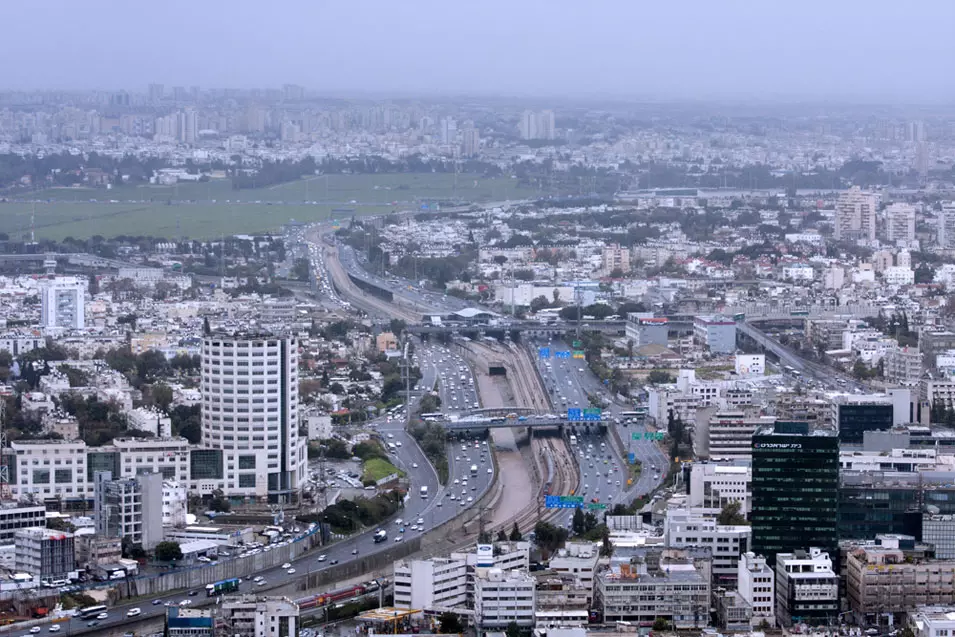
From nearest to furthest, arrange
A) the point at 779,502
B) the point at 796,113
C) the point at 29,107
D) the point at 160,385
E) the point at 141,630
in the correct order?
the point at 141,630 → the point at 779,502 → the point at 160,385 → the point at 29,107 → the point at 796,113

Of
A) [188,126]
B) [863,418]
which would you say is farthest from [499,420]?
[188,126]

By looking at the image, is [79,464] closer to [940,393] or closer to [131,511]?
[131,511]

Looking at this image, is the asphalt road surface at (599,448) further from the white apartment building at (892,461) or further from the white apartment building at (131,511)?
the white apartment building at (131,511)

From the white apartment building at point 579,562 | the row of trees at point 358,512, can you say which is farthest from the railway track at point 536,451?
the white apartment building at point 579,562

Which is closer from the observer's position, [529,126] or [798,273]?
[798,273]

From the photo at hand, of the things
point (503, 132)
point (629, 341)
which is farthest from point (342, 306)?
point (503, 132)

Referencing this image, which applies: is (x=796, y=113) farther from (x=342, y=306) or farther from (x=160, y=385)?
(x=160, y=385)
